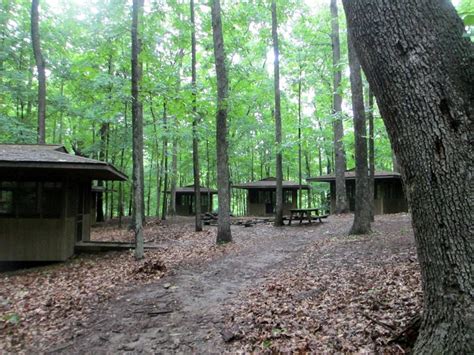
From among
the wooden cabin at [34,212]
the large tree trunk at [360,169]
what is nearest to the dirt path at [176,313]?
the large tree trunk at [360,169]

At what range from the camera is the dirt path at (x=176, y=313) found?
13.5 feet

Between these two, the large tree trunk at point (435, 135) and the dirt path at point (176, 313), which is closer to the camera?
the large tree trunk at point (435, 135)

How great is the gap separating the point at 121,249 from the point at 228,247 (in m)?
3.77

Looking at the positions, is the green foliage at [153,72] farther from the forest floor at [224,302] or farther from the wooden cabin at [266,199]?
the forest floor at [224,302]

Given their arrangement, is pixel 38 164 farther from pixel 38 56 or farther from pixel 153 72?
pixel 38 56

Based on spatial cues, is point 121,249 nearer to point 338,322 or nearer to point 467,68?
point 338,322

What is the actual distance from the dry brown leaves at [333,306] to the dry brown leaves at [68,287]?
8.94ft

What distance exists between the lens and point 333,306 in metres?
4.38

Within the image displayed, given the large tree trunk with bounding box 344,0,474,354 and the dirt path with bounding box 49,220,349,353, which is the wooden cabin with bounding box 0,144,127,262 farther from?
the large tree trunk with bounding box 344,0,474,354

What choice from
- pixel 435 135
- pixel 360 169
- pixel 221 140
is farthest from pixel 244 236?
pixel 435 135

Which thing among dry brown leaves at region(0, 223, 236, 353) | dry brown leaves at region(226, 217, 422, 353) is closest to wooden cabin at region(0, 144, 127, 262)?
dry brown leaves at region(0, 223, 236, 353)

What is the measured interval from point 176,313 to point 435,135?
437 centimetres

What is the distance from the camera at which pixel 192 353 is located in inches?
149

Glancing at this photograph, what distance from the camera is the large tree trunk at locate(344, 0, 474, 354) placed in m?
2.18
